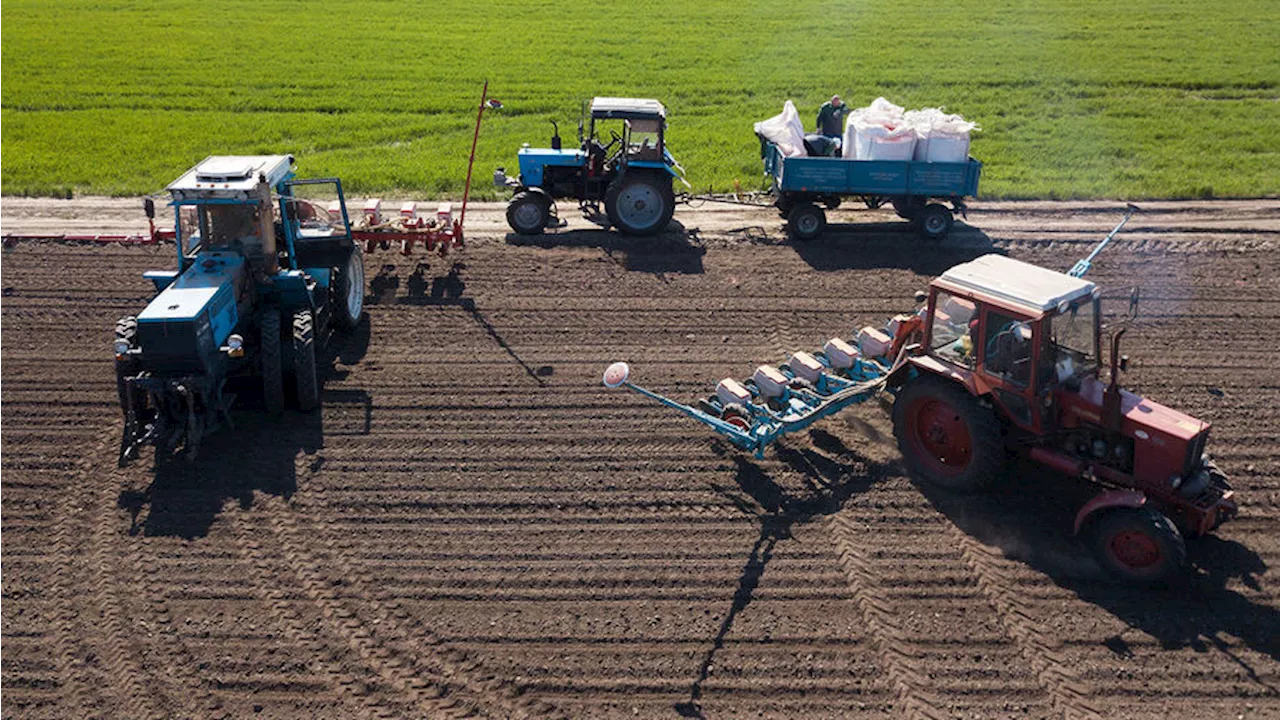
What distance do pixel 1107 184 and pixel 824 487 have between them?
1192 cm

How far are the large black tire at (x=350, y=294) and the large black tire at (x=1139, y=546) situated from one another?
8232mm

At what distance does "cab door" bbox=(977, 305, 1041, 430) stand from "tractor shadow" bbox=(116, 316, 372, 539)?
5897 mm

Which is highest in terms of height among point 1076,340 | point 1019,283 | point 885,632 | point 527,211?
point 1019,283

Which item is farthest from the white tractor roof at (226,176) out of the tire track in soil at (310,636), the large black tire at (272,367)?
the tire track in soil at (310,636)

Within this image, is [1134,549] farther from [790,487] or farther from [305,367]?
[305,367]

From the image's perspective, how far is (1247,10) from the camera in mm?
37719

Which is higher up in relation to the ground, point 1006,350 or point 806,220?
point 1006,350

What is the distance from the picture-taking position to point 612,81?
91.8 ft

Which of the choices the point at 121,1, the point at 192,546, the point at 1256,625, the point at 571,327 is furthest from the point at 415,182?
the point at 121,1

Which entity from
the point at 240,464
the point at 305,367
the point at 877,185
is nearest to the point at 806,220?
the point at 877,185

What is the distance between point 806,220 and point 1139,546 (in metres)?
8.59

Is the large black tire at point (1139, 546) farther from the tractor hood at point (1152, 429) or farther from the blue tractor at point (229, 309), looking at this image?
the blue tractor at point (229, 309)

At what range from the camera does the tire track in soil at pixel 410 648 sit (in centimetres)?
760

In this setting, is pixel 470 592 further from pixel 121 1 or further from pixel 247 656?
pixel 121 1
